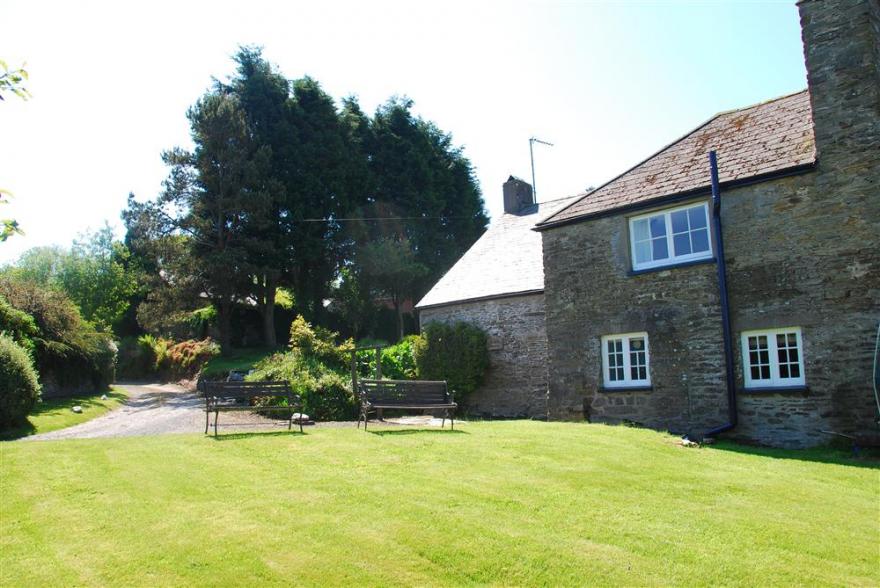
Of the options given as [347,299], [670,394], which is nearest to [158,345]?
[347,299]

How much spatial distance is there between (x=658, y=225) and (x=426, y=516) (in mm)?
11137

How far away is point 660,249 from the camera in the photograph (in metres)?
15.3

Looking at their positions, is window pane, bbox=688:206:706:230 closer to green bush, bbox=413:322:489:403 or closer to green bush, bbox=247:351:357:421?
green bush, bbox=413:322:489:403

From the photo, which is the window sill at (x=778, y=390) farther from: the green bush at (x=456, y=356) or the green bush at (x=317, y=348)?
the green bush at (x=317, y=348)

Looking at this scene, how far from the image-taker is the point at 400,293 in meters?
40.9

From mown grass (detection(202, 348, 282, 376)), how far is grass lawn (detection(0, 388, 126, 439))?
4857 millimetres

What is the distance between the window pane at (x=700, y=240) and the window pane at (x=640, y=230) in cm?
119

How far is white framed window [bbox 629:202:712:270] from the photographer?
1462 cm

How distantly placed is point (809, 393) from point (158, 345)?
128 ft

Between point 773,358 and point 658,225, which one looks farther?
point 658,225

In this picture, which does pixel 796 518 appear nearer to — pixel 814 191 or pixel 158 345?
pixel 814 191

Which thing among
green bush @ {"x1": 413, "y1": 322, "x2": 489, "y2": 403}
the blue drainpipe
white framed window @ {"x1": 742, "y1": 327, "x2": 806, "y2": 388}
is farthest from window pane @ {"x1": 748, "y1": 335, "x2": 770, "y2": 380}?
green bush @ {"x1": 413, "y1": 322, "x2": 489, "y2": 403}

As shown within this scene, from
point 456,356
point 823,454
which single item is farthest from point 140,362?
point 823,454

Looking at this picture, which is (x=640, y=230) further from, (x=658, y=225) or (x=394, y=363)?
(x=394, y=363)
